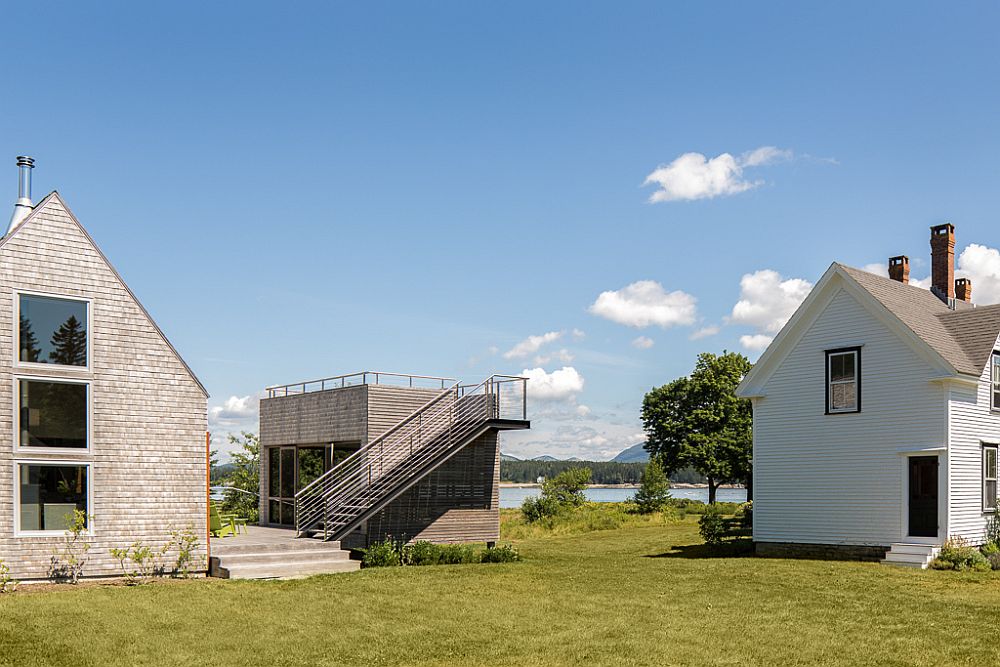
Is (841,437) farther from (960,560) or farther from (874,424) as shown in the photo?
(960,560)

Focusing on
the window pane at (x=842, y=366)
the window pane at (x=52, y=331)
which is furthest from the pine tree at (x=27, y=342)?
the window pane at (x=842, y=366)

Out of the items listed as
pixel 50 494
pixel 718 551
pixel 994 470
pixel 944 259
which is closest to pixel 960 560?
pixel 994 470

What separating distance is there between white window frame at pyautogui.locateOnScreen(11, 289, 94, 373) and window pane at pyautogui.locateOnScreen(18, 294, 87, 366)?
0.05m

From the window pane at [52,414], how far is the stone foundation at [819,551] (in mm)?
17584

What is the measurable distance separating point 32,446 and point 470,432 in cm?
1080

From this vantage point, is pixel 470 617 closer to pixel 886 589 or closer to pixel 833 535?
pixel 886 589

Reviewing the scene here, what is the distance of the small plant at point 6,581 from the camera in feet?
53.9

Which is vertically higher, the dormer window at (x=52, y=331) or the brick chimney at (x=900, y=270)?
the brick chimney at (x=900, y=270)

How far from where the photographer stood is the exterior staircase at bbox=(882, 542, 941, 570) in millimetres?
22188

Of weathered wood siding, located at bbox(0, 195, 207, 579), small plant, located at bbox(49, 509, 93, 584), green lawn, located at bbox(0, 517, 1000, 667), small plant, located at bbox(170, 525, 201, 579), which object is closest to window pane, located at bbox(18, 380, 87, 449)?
weathered wood siding, located at bbox(0, 195, 207, 579)

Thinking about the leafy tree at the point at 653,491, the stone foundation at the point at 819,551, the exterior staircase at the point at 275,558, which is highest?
the exterior staircase at the point at 275,558

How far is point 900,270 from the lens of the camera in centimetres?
2875

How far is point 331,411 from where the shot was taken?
2614cm

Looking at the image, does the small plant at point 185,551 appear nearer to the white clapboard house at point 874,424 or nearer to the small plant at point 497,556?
the small plant at point 497,556
